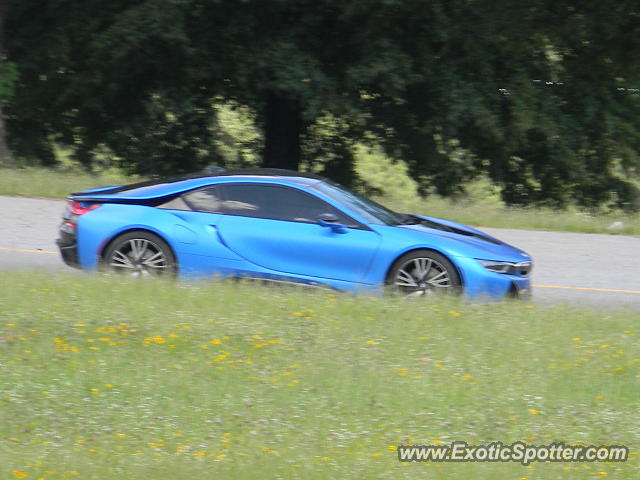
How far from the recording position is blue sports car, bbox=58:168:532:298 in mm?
9828

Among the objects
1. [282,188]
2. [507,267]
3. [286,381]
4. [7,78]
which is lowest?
[286,381]

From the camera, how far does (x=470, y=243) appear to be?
399 inches

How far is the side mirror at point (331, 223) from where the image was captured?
9922 millimetres

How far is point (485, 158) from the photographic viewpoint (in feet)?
82.5

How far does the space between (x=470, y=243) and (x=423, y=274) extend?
2.14ft

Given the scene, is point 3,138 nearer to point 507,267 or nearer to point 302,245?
point 302,245

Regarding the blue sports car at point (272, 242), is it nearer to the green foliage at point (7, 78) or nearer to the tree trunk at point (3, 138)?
the tree trunk at point (3, 138)

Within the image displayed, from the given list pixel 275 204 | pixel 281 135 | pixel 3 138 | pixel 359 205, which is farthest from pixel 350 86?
pixel 275 204

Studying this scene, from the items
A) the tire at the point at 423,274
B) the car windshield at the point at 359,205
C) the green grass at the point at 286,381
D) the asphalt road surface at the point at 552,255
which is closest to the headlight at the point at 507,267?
the tire at the point at 423,274

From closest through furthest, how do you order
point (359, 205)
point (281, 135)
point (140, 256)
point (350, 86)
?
point (140, 256) → point (359, 205) → point (350, 86) → point (281, 135)

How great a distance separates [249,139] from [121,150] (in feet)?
11.4

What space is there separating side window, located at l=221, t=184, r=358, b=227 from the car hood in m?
0.88

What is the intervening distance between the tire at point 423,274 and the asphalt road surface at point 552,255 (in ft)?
5.64

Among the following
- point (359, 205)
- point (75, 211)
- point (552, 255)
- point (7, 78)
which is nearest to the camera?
point (75, 211)
